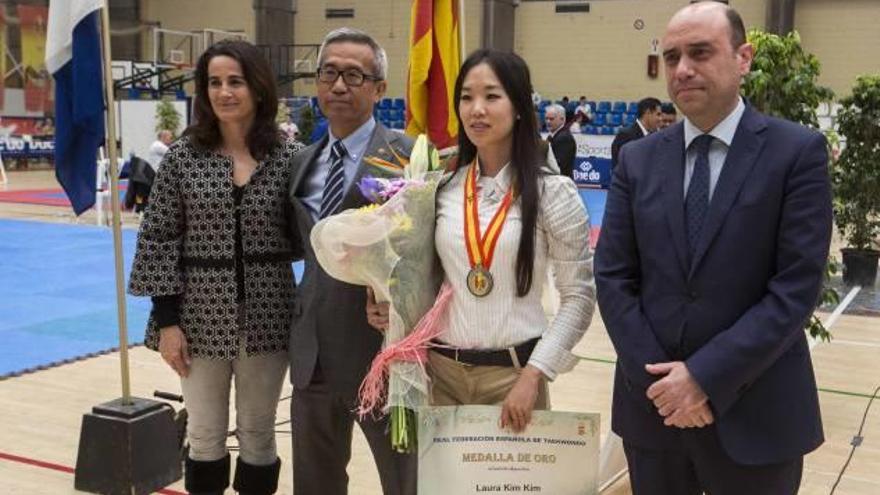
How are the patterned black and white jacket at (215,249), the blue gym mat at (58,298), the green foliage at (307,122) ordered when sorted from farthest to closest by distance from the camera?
the green foliage at (307,122)
the blue gym mat at (58,298)
the patterned black and white jacket at (215,249)

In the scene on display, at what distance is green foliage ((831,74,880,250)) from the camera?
26.4ft

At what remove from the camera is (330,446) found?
2625mm

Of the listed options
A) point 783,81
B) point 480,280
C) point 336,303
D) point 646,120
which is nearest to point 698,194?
point 480,280

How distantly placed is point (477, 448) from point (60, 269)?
773 centimetres

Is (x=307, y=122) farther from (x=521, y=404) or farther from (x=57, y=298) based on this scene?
(x=521, y=404)

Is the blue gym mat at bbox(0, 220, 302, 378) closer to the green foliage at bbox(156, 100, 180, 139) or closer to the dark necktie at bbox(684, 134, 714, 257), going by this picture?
the dark necktie at bbox(684, 134, 714, 257)

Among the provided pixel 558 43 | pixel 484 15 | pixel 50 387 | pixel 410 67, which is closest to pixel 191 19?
pixel 484 15

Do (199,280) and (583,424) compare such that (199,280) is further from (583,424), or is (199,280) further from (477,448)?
(583,424)

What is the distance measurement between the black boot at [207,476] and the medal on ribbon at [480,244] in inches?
44.3

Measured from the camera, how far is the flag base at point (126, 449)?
337 centimetres

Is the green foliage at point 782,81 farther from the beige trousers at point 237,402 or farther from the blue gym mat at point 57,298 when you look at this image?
the blue gym mat at point 57,298

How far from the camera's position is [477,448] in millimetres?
2107

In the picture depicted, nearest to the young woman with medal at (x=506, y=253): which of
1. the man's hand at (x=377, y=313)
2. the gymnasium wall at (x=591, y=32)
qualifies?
the man's hand at (x=377, y=313)

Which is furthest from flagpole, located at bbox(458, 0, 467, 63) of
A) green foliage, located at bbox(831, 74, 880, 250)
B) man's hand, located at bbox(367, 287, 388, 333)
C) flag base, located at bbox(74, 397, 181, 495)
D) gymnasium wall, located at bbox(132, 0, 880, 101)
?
gymnasium wall, located at bbox(132, 0, 880, 101)
